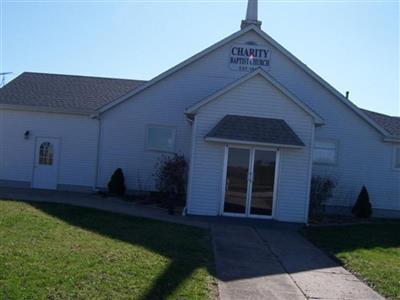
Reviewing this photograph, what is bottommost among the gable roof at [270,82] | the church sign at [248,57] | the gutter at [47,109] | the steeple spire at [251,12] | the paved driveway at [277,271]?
the paved driveway at [277,271]

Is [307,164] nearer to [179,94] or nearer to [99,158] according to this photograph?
[179,94]

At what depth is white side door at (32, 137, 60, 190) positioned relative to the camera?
21.5m

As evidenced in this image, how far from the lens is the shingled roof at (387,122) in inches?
867

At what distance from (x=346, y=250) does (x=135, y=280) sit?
620 cm

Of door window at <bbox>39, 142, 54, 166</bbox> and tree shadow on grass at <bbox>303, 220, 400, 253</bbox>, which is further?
door window at <bbox>39, 142, 54, 166</bbox>

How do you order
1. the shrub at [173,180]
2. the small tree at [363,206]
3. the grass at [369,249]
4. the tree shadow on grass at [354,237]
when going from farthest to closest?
the small tree at [363,206], the shrub at [173,180], the tree shadow on grass at [354,237], the grass at [369,249]

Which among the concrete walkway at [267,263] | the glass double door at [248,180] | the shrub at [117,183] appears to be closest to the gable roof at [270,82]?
the glass double door at [248,180]

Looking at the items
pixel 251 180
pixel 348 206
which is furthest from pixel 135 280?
pixel 348 206

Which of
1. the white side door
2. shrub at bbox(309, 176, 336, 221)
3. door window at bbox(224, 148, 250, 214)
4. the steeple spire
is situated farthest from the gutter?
shrub at bbox(309, 176, 336, 221)

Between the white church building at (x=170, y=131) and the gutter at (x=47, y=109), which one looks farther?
the gutter at (x=47, y=109)

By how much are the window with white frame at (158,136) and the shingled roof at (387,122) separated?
8.49 metres

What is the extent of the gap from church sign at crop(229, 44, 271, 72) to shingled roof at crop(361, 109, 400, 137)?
499 cm

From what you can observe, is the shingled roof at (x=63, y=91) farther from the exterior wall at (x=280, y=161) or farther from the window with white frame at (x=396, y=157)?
the window with white frame at (x=396, y=157)

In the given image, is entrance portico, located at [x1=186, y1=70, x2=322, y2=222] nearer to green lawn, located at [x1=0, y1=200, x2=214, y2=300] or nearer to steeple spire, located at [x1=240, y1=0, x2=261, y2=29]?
green lawn, located at [x1=0, y1=200, x2=214, y2=300]
